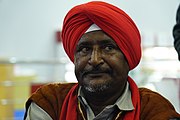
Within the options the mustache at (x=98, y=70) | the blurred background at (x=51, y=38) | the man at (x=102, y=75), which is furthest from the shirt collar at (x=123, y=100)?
the blurred background at (x=51, y=38)

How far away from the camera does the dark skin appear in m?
0.97

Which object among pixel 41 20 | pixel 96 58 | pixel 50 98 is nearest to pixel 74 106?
pixel 50 98

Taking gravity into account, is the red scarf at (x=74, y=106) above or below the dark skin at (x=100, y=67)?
below

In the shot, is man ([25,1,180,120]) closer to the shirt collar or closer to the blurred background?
the shirt collar

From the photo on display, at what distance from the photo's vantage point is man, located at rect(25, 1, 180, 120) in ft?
3.22

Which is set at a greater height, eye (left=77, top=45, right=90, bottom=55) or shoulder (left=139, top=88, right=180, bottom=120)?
eye (left=77, top=45, right=90, bottom=55)

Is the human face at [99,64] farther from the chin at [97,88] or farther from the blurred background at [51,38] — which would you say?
the blurred background at [51,38]

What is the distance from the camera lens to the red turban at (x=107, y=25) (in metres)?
0.99

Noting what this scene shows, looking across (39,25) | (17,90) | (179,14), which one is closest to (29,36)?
(39,25)

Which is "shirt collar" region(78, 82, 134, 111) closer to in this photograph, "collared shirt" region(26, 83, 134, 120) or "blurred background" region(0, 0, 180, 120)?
"collared shirt" region(26, 83, 134, 120)

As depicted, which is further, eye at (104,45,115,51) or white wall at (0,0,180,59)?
white wall at (0,0,180,59)

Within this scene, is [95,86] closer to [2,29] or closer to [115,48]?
[115,48]

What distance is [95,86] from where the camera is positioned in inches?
38.3

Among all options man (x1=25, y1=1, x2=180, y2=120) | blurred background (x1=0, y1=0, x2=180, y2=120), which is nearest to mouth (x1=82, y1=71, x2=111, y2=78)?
man (x1=25, y1=1, x2=180, y2=120)
